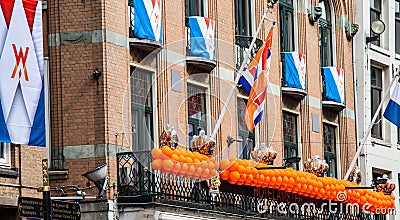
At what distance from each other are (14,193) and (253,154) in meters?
10.3

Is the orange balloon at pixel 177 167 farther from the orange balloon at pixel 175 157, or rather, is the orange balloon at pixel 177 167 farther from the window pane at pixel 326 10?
the window pane at pixel 326 10

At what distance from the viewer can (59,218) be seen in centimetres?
3041

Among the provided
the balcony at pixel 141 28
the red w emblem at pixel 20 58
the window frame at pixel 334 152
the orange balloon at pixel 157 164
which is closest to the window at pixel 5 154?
the red w emblem at pixel 20 58

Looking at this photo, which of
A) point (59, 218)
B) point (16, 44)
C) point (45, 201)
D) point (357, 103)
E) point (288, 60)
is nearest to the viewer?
point (45, 201)

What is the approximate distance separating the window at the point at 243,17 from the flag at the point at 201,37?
10.4 feet

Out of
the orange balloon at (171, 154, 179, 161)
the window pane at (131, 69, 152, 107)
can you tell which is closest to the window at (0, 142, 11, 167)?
the orange balloon at (171, 154, 179, 161)

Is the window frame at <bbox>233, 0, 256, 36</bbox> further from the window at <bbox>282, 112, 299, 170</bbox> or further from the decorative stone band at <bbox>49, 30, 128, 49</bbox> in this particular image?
the decorative stone band at <bbox>49, 30, 128, 49</bbox>

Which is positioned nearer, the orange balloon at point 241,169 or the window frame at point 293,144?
the orange balloon at point 241,169

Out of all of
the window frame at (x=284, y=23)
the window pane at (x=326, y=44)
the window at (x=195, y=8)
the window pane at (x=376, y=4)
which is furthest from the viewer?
the window pane at (x=376, y=4)

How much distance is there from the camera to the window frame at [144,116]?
3800 centimetres

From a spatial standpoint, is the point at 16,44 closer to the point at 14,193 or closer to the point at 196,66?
the point at 14,193

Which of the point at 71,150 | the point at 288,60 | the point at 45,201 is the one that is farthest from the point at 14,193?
the point at 288,60

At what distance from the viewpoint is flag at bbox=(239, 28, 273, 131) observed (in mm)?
40250

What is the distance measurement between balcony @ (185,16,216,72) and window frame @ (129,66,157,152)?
186cm
